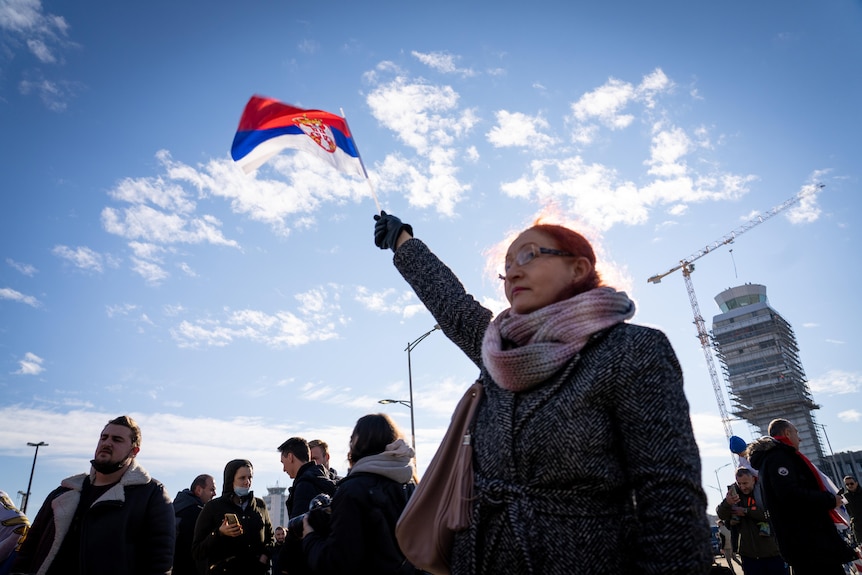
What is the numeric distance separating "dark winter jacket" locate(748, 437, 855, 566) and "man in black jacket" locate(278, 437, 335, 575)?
445cm

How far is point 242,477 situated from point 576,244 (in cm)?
591

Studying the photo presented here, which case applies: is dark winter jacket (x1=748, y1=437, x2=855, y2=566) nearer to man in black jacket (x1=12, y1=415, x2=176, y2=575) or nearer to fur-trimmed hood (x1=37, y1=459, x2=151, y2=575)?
man in black jacket (x1=12, y1=415, x2=176, y2=575)

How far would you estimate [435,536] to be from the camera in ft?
6.40

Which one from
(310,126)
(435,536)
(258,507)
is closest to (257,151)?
(310,126)

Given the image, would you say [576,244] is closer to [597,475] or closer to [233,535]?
[597,475]

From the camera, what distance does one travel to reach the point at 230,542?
5.85 m

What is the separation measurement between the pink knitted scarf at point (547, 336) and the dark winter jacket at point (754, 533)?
722 cm

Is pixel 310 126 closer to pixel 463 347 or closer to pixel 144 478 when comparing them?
pixel 463 347

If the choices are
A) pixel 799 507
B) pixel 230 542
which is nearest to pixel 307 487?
pixel 230 542

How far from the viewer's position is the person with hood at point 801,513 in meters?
5.16

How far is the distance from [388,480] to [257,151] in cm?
266

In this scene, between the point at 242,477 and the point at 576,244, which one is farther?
the point at 242,477

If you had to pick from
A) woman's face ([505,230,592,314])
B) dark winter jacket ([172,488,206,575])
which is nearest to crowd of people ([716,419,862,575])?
woman's face ([505,230,592,314])

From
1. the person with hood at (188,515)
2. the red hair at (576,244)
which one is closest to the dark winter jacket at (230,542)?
the person with hood at (188,515)
